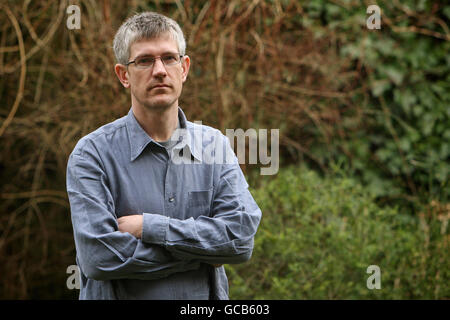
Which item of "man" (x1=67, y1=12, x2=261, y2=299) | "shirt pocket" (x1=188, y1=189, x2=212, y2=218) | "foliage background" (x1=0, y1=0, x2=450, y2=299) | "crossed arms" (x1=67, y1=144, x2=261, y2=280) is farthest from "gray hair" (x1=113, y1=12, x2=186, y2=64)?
"foliage background" (x1=0, y1=0, x2=450, y2=299)

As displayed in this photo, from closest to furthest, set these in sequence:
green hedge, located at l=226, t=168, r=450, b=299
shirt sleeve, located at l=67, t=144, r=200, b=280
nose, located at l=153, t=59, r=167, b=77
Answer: shirt sleeve, located at l=67, t=144, r=200, b=280 → nose, located at l=153, t=59, r=167, b=77 → green hedge, located at l=226, t=168, r=450, b=299

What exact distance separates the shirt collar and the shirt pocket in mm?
141

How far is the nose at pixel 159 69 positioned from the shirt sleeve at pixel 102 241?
0.38 metres

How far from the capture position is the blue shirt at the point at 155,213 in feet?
5.95

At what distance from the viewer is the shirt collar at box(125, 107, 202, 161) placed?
6.40 ft

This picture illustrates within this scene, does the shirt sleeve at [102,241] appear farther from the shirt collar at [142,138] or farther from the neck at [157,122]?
the neck at [157,122]

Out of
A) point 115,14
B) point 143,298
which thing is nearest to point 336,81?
point 115,14

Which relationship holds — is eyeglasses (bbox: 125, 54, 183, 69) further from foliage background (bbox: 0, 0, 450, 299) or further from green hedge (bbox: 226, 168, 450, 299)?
foliage background (bbox: 0, 0, 450, 299)

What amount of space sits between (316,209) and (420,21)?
2173 mm

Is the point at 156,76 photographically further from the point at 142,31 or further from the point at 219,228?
the point at 219,228

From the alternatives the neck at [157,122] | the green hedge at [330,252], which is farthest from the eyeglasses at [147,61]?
the green hedge at [330,252]

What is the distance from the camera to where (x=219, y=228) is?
1.91 metres

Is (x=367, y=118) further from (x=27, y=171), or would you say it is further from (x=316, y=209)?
(x=27, y=171)

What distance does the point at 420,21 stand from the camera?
14.4 ft
